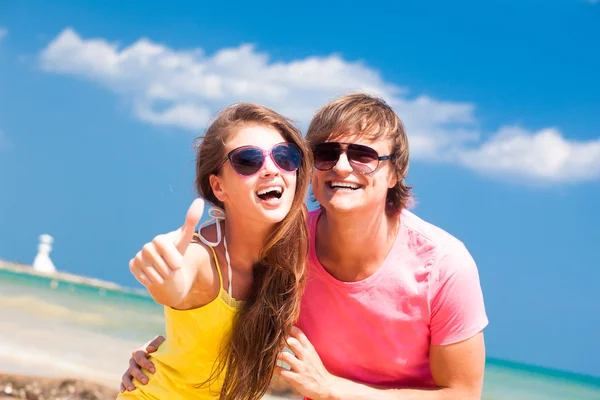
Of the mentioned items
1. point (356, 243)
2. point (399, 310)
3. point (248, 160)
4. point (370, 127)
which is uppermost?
point (370, 127)

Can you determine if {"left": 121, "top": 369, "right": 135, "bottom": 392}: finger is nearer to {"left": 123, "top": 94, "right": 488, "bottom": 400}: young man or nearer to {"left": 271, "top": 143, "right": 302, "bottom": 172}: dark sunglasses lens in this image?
{"left": 123, "top": 94, "right": 488, "bottom": 400}: young man

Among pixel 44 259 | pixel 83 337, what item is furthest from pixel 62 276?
pixel 83 337

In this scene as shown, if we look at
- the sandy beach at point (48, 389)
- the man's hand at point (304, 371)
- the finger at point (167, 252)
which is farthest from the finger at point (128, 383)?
the sandy beach at point (48, 389)

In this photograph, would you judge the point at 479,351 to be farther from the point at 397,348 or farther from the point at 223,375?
the point at 223,375

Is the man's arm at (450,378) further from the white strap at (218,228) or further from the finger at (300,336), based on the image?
the white strap at (218,228)

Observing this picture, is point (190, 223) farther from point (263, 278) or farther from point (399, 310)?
point (399, 310)

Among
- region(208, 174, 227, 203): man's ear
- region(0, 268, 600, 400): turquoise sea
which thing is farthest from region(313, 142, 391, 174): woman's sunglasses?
region(0, 268, 600, 400): turquoise sea

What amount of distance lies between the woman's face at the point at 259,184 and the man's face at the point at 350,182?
287mm

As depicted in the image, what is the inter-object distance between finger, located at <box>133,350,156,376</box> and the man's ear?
0.97 meters

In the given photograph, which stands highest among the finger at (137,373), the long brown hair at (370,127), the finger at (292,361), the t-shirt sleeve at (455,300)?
the long brown hair at (370,127)

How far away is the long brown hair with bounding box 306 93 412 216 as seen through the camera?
386 centimetres

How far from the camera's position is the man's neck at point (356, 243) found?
3877mm

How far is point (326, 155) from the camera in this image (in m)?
3.83

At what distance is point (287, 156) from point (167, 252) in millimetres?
1085
